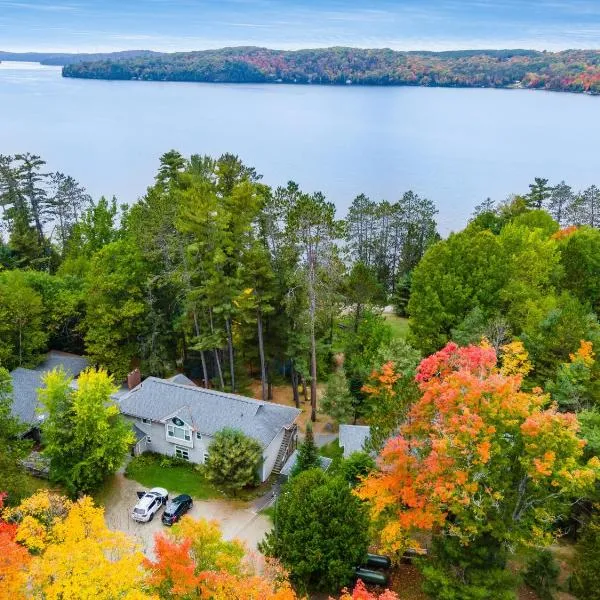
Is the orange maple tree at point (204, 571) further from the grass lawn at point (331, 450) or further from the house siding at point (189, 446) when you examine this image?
the grass lawn at point (331, 450)

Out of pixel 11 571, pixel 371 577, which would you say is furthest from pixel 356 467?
pixel 11 571

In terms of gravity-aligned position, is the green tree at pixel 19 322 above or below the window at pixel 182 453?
above

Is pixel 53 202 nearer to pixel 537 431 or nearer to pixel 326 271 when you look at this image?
pixel 326 271

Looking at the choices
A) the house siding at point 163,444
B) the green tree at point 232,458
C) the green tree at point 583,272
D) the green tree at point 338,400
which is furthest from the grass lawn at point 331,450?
the green tree at point 583,272

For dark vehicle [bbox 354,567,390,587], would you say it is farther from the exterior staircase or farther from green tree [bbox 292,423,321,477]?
the exterior staircase

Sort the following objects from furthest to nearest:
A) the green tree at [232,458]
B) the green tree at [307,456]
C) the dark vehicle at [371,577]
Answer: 1. the green tree at [232,458]
2. the green tree at [307,456]
3. the dark vehicle at [371,577]

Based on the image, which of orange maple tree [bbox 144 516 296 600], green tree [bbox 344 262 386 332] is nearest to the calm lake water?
green tree [bbox 344 262 386 332]

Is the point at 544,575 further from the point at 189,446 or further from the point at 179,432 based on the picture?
the point at 179,432
